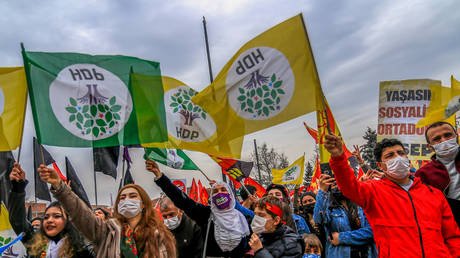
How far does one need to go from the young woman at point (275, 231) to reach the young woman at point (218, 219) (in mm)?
475

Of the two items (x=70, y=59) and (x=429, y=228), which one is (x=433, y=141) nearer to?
(x=429, y=228)

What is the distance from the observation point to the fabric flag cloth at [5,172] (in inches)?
199

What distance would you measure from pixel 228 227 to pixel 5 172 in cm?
318

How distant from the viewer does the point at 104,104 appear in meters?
5.18

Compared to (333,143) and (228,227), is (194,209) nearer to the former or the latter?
(228,227)

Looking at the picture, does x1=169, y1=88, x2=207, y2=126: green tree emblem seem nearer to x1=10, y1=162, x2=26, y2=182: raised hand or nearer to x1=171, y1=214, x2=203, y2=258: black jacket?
x1=171, y1=214, x2=203, y2=258: black jacket

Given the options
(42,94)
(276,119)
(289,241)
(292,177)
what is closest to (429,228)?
(289,241)

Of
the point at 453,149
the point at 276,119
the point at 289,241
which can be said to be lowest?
the point at 289,241

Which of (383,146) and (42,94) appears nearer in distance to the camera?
(383,146)

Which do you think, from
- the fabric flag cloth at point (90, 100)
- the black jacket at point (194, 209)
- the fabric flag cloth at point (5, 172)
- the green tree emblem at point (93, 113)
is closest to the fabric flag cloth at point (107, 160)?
the fabric flag cloth at point (5, 172)

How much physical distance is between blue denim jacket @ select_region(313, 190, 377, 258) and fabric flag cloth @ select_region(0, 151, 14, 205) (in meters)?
3.91

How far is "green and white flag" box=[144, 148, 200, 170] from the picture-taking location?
5.45 m

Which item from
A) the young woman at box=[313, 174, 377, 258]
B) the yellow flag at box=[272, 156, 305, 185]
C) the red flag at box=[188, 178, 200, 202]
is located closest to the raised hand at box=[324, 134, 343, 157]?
the young woman at box=[313, 174, 377, 258]

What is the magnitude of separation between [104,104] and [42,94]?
29.5 inches
